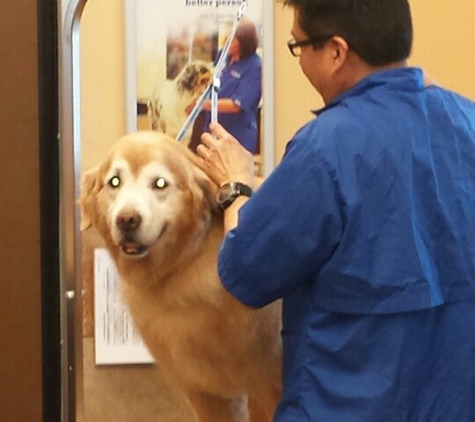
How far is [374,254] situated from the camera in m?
0.92

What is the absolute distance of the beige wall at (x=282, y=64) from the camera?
1524mm

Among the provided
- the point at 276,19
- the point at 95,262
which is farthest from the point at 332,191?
the point at 276,19

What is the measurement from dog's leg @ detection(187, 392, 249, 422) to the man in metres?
0.35

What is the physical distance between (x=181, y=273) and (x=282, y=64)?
22.0 inches

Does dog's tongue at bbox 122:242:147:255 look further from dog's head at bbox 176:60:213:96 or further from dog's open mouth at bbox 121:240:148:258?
dog's head at bbox 176:60:213:96

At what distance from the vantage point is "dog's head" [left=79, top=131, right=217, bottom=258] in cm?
A: 113

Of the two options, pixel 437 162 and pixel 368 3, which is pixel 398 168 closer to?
pixel 437 162

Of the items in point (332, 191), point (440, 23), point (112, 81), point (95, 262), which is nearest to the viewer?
point (332, 191)

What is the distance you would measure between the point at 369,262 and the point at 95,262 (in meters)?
0.65

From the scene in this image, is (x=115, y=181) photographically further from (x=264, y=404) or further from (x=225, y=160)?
(x=264, y=404)

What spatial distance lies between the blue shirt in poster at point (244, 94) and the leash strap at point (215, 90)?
3 cm

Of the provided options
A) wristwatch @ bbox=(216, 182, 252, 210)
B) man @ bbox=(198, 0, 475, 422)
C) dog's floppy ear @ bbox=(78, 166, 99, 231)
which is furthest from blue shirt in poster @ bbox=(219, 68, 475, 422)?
dog's floppy ear @ bbox=(78, 166, 99, 231)

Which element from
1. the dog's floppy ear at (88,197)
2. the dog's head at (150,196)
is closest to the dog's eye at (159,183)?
the dog's head at (150,196)

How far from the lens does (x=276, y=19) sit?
1.57 metres
